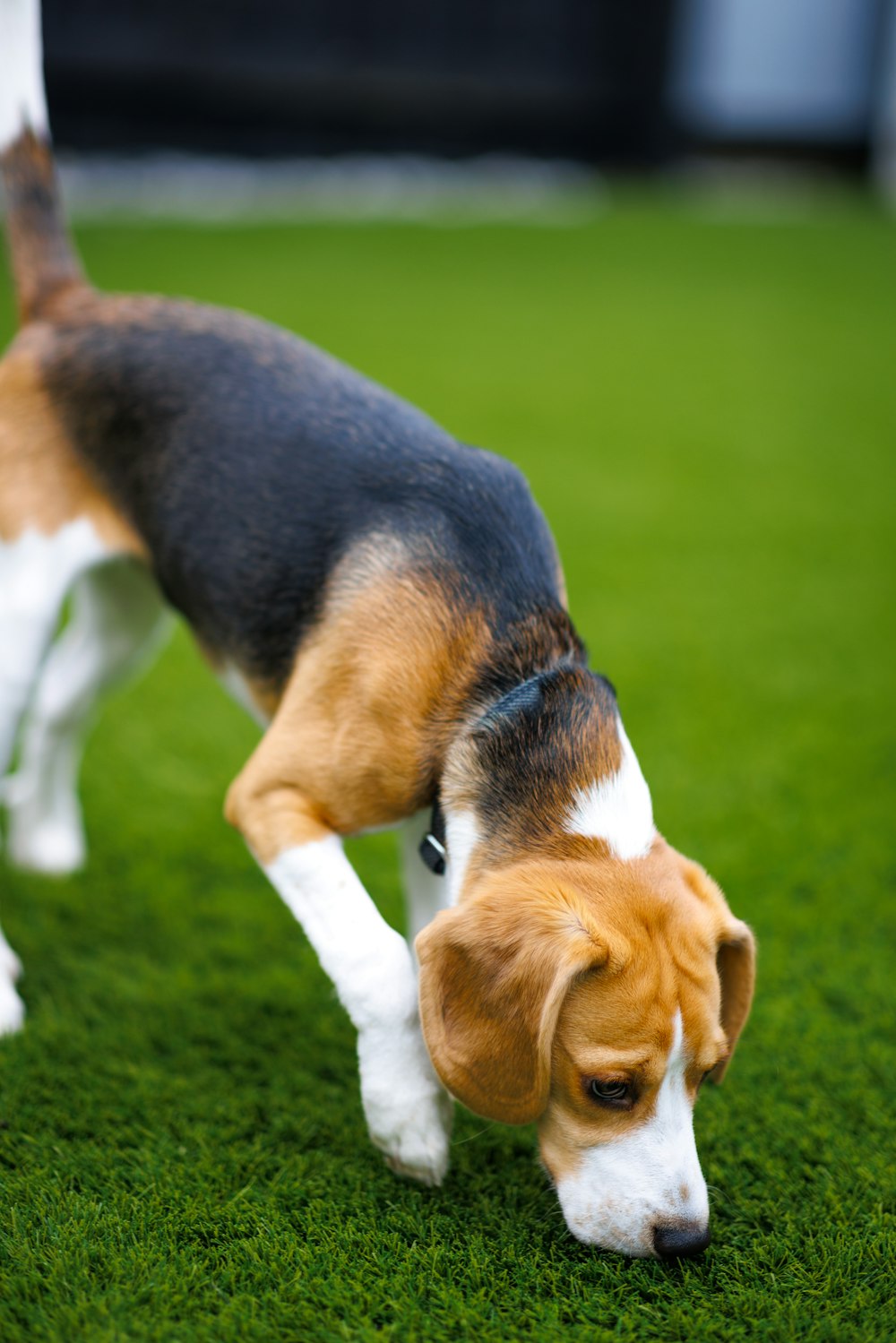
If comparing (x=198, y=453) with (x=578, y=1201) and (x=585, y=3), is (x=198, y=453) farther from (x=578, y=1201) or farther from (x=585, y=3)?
(x=585, y=3)

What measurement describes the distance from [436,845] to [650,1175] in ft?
2.49

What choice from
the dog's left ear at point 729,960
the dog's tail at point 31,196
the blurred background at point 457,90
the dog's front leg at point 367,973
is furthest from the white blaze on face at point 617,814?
the blurred background at point 457,90

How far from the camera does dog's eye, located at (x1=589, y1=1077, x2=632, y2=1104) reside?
249 centimetres

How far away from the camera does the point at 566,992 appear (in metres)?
2.46

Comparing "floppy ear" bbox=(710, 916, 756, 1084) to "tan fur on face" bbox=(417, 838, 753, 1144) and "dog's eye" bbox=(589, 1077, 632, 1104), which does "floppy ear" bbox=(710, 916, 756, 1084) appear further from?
"dog's eye" bbox=(589, 1077, 632, 1104)

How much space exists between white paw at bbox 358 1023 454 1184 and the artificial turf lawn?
0.42 ft

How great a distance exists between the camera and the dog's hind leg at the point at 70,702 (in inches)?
161

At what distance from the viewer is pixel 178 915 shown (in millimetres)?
3975

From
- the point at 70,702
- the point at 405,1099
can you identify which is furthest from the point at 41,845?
the point at 405,1099

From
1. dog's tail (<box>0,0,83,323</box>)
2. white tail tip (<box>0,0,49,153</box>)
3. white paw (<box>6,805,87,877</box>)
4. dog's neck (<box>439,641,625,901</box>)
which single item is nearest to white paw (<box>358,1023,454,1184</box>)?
dog's neck (<box>439,641,625,901</box>)

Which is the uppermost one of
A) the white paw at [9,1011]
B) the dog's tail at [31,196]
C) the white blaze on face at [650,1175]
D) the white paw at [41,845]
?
the dog's tail at [31,196]

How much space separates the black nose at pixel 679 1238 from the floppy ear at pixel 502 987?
1.03ft

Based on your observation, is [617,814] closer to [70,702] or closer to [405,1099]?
[405,1099]

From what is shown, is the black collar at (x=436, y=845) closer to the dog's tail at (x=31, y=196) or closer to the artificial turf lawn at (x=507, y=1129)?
the artificial turf lawn at (x=507, y=1129)
